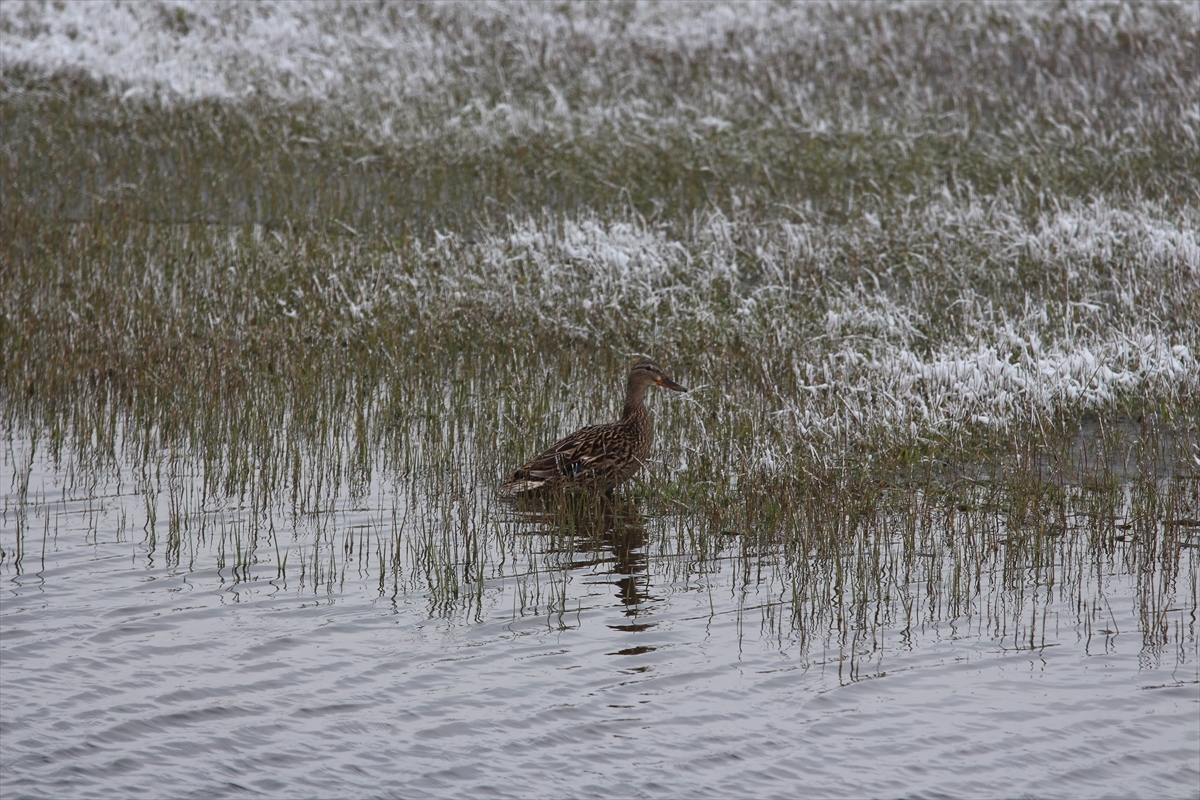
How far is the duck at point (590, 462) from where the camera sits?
8281 millimetres

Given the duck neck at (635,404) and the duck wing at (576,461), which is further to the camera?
the duck neck at (635,404)

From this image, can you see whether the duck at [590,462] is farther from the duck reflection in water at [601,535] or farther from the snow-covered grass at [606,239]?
the snow-covered grass at [606,239]

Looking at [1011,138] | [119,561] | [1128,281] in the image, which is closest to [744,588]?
[119,561]

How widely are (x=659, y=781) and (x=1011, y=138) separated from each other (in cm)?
1376

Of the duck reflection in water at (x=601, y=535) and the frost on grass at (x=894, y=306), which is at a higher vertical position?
the frost on grass at (x=894, y=306)

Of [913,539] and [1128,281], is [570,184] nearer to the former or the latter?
[1128,281]

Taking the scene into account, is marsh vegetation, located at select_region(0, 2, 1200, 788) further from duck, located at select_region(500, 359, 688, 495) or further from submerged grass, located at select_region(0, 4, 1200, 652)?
duck, located at select_region(500, 359, 688, 495)

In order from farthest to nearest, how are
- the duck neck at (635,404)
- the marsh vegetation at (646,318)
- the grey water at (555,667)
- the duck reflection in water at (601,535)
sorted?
the duck neck at (635,404), the marsh vegetation at (646,318), the duck reflection in water at (601,535), the grey water at (555,667)

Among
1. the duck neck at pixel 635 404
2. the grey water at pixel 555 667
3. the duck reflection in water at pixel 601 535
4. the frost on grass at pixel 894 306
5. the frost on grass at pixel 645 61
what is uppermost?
the frost on grass at pixel 645 61

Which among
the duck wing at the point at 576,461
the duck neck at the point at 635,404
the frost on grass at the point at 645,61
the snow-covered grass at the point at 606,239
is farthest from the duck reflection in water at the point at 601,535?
the frost on grass at the point at 645,61

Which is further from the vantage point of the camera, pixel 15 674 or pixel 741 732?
pixel 15 674

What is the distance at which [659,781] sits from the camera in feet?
16.8

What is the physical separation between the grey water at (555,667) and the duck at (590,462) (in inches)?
18.7

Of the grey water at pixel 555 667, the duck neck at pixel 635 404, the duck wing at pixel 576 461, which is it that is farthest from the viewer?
the duck neck at pixel 635 404
